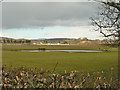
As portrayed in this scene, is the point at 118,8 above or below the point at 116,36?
above

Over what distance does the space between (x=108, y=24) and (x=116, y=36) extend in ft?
3.81

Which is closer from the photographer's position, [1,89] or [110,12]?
[1,89]

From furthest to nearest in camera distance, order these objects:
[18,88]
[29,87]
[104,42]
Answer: [104,42] → [29,87] → [18,88]

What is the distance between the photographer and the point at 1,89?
6.77 meters

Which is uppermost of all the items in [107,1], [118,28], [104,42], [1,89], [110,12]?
[107,1]

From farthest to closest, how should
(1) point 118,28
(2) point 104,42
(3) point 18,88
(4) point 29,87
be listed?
(2) point 104,42 → (1) point 118,28 → (4) point 29,87 → (3) point 18,88

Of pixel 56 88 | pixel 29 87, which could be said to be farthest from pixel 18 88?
pixel 56 88

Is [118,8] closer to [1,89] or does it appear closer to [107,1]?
[107,1]

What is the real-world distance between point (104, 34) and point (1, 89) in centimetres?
871

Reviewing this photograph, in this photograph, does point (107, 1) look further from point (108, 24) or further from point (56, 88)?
point (56, 88)

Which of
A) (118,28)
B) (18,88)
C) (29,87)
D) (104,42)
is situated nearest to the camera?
(18,88)

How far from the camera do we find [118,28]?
11992mm

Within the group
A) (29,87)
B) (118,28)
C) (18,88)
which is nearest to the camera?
(18,88)

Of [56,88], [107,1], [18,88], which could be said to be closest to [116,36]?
[107,1]
